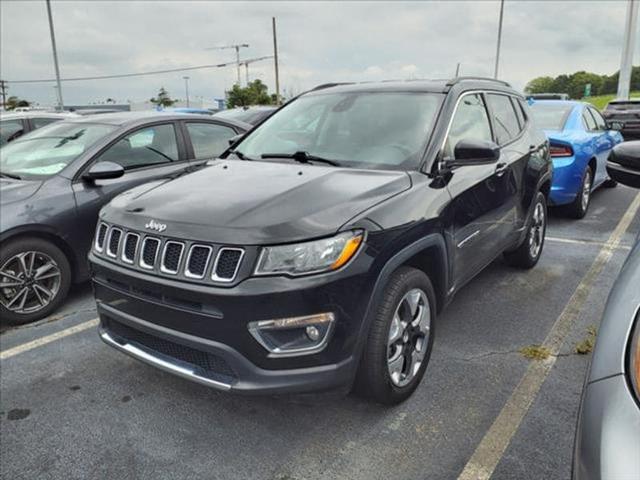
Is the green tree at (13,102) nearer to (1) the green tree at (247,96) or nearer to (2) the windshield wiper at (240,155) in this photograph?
(1) the green tree at (247,96)

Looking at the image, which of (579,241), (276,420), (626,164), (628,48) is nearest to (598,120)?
(579,241)

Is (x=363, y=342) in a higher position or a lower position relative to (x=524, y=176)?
lower

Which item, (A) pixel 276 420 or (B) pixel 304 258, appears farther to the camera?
(A) pixel 276 420

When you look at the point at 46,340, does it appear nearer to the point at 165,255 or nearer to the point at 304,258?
the point at 165,255

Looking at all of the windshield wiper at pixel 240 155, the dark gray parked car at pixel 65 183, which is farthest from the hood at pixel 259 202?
the dark gray parked car at pixel 65 183

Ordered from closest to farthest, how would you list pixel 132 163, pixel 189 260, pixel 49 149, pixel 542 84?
pixel 189 260
pixel 49 149
pixel 132 163
pixel 542 84

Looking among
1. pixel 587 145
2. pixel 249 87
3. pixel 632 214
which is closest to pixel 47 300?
pixel 587 145

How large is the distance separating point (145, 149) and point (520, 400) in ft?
12.5

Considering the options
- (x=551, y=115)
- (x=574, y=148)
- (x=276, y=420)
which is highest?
(x=551, y=115)

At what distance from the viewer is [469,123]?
12.1 ft

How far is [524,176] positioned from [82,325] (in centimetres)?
370

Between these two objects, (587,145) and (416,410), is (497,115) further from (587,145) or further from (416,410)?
(587,145)

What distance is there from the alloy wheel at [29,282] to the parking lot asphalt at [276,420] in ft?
0.81

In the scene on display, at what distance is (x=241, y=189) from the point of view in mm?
2799
